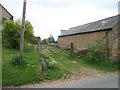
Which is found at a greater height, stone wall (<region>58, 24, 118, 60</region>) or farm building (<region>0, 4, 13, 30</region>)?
farm building (<region>0, 4, 13, 30</region>)

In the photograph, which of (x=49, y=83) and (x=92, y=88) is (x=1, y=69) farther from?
(x=92, y=88)

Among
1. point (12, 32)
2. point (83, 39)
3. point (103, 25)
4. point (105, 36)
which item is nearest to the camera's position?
point (105, 36)

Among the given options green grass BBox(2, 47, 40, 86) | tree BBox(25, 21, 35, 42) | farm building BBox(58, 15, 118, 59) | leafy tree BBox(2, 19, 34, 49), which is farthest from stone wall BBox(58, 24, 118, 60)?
green grass BBox(2, 47, 40, 86)

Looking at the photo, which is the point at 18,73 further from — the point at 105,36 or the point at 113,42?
the point at 105,36

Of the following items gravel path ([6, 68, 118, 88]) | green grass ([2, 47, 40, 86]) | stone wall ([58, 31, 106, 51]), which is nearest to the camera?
gravel path ([6, 68, 118, 88])

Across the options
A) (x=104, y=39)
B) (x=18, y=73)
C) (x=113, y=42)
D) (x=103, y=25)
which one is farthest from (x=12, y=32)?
(x=113, y=42)

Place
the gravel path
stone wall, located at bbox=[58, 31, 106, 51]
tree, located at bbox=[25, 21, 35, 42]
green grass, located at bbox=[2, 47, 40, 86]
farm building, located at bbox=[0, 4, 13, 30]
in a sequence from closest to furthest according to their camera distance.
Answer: the gravel path, green grass, located at bbox=[2, 47, 40, 86], tree, located at bbox=[25, 21, 35, 42], stone wall, located at bbox=[58, 31, 106, 51], farm building, located at bbox=[0, 4, 13, 30]

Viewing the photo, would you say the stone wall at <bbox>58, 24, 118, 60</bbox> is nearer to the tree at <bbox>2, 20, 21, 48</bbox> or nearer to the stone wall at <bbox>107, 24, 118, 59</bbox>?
the stone wall at <bbox>107, 24, 118, 59</bbox>

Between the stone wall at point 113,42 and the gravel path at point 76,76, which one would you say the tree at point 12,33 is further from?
the stone wall at point 113,42

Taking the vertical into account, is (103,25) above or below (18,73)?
above

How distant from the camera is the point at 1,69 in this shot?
15609 millimetres

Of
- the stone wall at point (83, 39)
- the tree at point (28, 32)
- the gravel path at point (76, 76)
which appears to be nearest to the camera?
the gravel path at point (76, 76)

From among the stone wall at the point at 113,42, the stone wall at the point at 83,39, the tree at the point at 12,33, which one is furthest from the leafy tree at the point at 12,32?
the stone wall at the point at 113,42

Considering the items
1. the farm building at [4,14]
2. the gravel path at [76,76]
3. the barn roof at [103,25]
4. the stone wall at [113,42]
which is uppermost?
the farm building at [4,14]
